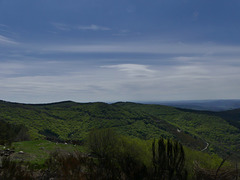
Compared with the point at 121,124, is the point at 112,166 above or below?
above

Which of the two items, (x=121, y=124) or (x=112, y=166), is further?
(x=121, y=124)

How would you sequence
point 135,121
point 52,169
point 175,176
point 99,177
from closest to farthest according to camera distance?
point 99,177
point 52,169
point 175,176
point 135,121

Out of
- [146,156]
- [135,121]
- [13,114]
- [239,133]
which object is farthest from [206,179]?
[239,133]

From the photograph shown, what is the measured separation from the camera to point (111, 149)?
24172 millimetres

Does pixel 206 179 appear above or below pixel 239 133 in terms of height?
above

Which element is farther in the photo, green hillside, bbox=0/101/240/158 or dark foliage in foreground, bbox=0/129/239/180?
green hillside, bbox=0/101/240/158

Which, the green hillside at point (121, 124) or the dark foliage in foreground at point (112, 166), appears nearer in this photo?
the dark foliage in foreground at point (112, 166)

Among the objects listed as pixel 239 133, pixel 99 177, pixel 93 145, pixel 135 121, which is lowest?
pixel 239 133

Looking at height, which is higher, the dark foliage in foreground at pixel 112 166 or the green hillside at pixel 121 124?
the dark foliage in foreground at pixel 112 166

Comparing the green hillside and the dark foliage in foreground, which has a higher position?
the dark foliage in foreground

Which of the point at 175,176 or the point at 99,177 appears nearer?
the point at 99,177

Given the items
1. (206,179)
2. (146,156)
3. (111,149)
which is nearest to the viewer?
(206,179)

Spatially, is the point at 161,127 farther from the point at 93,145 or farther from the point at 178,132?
the point at 93,145

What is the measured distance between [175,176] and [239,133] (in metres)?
177
